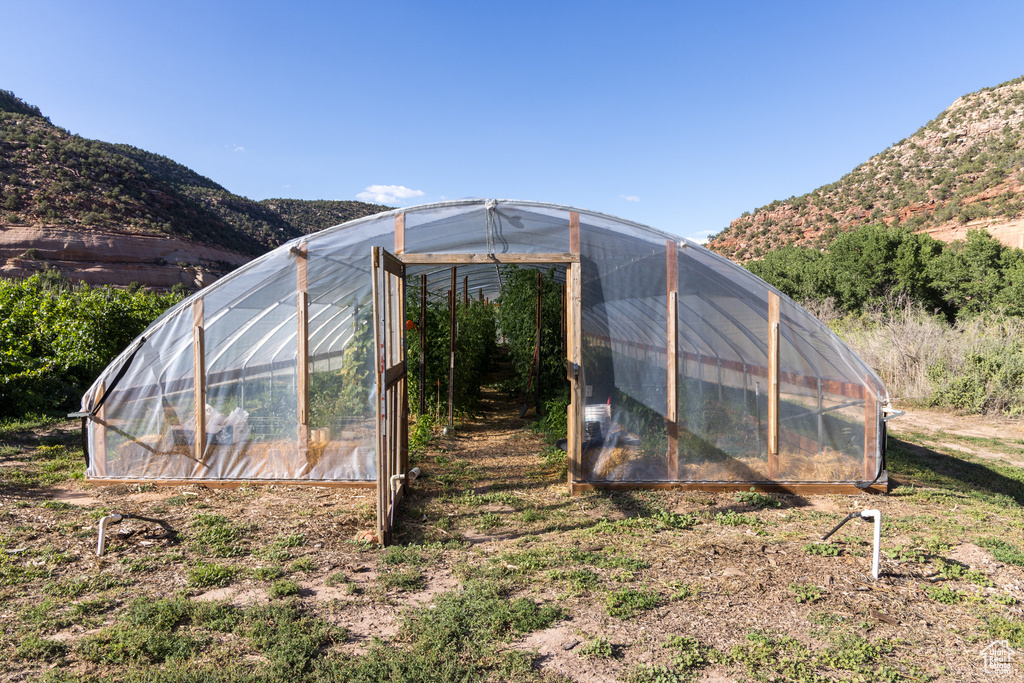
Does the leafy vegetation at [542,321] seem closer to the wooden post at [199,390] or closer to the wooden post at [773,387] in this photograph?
the wooden post at [773,387]

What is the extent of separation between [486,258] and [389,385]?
6.53 feet

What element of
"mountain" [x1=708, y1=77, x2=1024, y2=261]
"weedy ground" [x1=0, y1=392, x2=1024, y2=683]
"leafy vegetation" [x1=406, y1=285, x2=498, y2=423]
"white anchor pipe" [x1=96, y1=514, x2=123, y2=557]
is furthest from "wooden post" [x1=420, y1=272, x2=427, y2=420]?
"mountain" [x1=708, y1=77, x2=1024, y2=261]

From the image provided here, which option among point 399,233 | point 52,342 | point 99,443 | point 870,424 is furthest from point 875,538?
point 52,342

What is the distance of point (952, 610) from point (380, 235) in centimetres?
574

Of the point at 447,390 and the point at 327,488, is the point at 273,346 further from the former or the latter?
the point at 447,390

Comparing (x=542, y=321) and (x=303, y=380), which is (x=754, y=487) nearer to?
(x=542, y=321)

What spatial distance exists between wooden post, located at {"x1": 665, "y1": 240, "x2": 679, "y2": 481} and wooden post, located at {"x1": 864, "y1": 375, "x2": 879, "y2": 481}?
193 centimetres

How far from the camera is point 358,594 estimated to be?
144 inches

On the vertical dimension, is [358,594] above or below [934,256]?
below

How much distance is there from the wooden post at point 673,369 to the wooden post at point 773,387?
0.96 metres

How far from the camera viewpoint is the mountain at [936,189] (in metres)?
26.0

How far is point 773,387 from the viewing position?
18.5ft

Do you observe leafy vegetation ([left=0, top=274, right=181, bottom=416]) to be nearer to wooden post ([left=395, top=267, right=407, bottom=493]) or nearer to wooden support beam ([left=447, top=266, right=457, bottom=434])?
wooden support beam ([left=447, top=266, right=457, bottom=434])

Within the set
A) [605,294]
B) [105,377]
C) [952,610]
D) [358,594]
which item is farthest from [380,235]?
[952,610]
